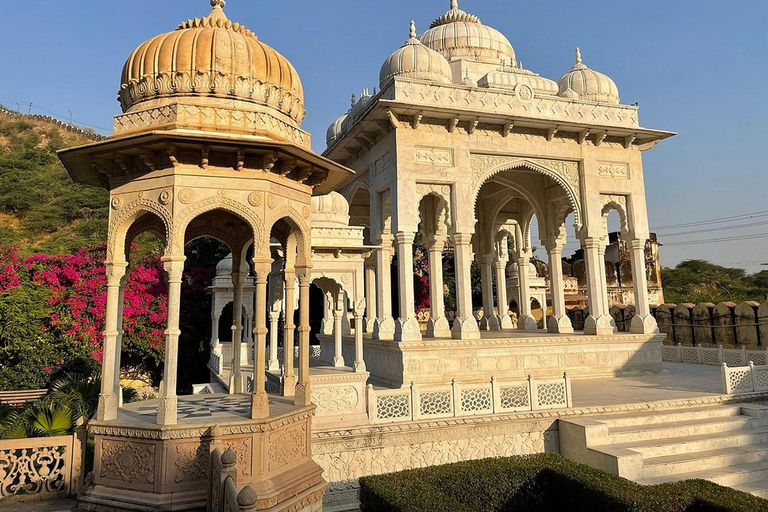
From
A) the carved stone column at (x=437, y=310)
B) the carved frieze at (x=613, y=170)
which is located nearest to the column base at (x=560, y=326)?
the carved stone column at (x=437, y=310)

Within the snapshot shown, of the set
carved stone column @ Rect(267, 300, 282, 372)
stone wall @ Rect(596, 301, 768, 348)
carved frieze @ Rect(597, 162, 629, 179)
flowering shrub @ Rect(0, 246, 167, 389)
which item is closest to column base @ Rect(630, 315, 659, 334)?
carved frieze @ Rect(597, 162, 629, 179)

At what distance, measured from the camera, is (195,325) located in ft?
58.0

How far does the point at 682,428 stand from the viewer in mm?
A: 7699

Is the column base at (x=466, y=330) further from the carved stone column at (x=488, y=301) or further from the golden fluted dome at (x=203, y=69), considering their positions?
the golden fluted dome at (x=203, y=69)

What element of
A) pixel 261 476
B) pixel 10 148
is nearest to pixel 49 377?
pixel 261 476

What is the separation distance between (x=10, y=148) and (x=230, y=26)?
164 feet

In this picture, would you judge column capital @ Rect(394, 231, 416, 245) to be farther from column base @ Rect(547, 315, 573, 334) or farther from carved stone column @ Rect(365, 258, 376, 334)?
column base @ Rect(547, 315, 573, 334)

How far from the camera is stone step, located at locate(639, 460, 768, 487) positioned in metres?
6.57

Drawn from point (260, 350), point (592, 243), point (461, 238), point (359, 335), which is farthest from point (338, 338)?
point (592, 243)

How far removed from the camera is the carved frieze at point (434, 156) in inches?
466

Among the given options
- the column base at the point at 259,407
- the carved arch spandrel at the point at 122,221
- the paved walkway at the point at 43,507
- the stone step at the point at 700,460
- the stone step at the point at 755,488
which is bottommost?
the stone step at the point at 755,488

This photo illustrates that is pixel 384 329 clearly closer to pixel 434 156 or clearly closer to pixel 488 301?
pixel 434 156

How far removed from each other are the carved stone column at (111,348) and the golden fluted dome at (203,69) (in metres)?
1.76

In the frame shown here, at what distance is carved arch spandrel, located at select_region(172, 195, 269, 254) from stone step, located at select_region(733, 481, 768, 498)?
6971 millimetres
